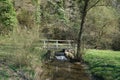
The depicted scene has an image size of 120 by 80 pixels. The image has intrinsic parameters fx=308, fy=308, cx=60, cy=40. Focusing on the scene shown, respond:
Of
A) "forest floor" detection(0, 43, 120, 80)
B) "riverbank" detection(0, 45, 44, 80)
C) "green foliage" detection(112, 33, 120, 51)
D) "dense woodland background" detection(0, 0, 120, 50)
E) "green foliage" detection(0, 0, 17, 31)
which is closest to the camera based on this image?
"forest floor" detection(0, 43, 120, 80)

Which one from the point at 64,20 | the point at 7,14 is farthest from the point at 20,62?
the point at 64,20

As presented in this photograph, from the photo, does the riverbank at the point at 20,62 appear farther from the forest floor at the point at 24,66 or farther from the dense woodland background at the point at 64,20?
the dense woodland background at the point at 64,20

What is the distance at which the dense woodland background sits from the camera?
4104cm

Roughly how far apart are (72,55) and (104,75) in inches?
518

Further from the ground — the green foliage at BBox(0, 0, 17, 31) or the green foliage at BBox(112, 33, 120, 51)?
the green foliage at BBox(0, 0, 17, 31)

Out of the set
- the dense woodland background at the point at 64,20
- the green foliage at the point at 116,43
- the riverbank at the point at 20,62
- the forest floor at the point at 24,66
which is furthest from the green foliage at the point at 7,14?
the riverbank at the point at 20,62

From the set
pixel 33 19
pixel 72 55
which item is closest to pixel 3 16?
pixel 33 19

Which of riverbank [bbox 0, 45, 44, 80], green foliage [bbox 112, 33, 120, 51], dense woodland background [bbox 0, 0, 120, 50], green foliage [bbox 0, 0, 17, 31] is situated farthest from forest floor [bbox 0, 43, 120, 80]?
green foliage [bbox 112, 33, 120, 51]

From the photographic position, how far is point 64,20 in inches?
1938

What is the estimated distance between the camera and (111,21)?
46438 mm

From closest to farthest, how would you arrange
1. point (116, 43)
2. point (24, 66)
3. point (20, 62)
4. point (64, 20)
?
point (24, 66), point (20, 62), point (116, 43), point (64, 20)

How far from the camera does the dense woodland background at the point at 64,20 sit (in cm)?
4104

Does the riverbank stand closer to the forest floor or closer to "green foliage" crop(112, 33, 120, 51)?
the forest floor

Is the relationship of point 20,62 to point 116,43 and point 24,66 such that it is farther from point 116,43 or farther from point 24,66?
point 116,43
